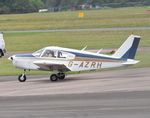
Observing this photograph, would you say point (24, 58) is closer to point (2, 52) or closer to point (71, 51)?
point (71, 51)

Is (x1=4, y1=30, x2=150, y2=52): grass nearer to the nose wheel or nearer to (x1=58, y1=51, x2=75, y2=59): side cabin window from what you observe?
the nose wheel

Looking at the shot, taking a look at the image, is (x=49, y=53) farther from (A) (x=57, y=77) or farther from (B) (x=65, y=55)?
(A) (x=57, y=77)

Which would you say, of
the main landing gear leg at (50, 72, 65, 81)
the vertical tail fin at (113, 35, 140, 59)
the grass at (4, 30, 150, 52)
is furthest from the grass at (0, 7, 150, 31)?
the main landing gear leg at (50, 72, 65, 81)

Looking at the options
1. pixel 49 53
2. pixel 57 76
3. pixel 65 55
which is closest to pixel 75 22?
pixel 49 53

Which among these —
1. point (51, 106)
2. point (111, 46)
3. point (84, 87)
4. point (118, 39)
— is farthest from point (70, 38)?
point (51, 106)

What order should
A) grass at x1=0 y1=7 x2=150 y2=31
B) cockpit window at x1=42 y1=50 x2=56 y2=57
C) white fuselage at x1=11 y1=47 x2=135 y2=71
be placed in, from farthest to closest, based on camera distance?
grass at x1=0 y1=7 x2=150 y2=31, cockpit window at x1=42 y1=50 x2=56 y2=57, white fuselage at x1=11 y1=47 x2=135 y2=71

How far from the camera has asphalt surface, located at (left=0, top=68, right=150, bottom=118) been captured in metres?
16.4

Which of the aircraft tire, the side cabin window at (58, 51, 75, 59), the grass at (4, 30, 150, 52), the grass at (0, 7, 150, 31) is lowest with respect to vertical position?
the grass at (0, 7, 150, 31)

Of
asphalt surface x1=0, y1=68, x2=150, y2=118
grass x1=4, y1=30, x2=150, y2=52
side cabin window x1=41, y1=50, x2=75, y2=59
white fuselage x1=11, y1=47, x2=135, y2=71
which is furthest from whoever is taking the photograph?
grass x1=4, y1=30, x2=150, y2=52

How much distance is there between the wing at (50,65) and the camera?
26.7 meters

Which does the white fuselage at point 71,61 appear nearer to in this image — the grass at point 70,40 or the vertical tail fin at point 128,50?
the vertical tail fin at point 128,50

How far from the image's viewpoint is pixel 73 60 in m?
26.7

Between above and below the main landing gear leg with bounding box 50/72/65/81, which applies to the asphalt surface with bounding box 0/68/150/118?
above

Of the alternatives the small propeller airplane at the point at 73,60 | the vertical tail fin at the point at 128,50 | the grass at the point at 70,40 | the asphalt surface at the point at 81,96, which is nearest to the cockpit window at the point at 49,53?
the small propeller airplane at the point at 73,60
